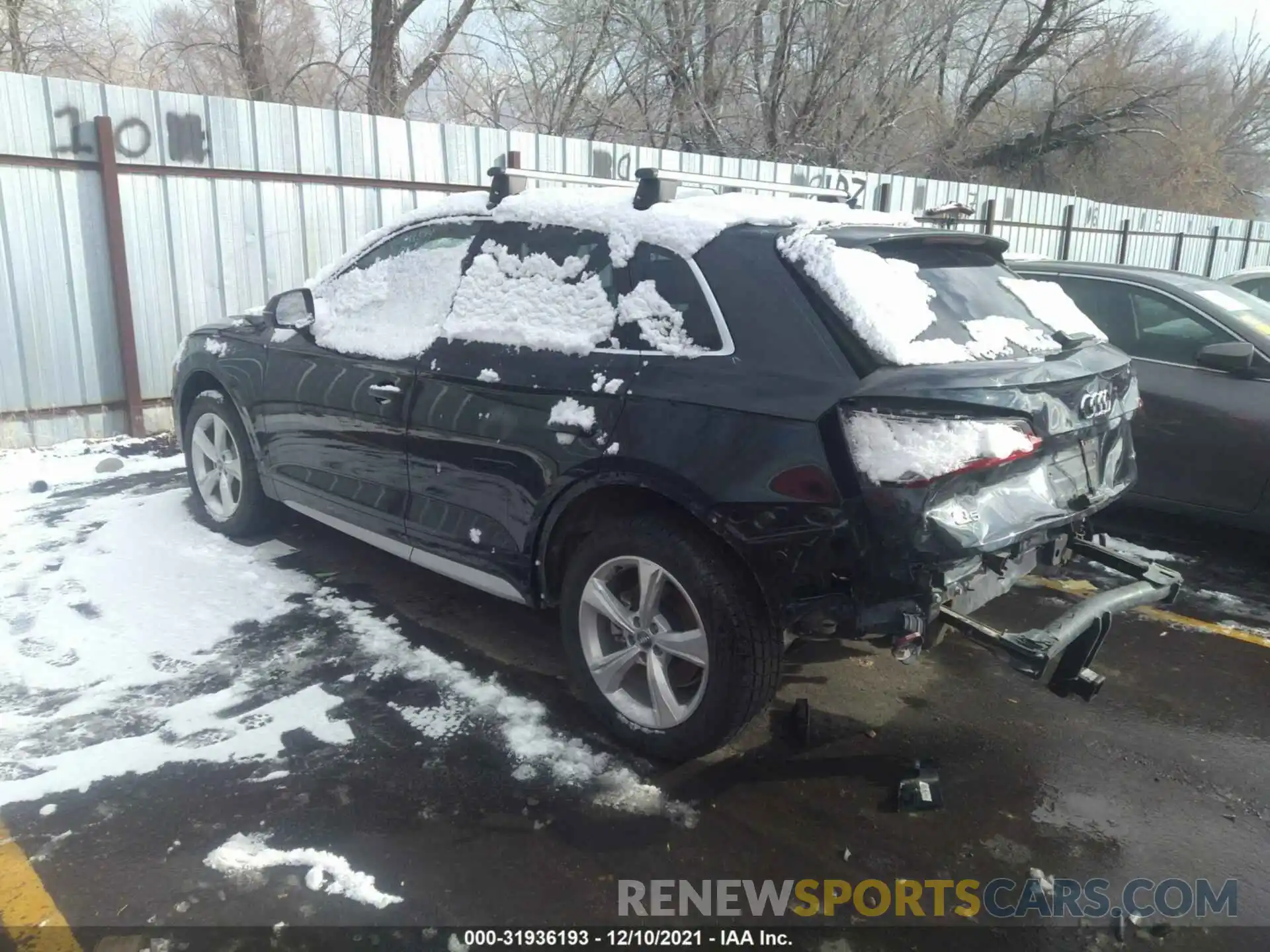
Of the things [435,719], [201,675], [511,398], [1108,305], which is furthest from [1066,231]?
[201,675]

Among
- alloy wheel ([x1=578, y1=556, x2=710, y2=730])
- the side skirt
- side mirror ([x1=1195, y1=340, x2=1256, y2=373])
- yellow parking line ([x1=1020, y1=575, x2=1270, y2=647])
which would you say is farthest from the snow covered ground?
side mirror ([x1=1195, y1=340, x2=1256, y2=373])

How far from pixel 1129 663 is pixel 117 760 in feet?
13.1

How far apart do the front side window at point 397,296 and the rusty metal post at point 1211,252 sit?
20723 millimetres

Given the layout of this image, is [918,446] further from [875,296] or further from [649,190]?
[649,190]

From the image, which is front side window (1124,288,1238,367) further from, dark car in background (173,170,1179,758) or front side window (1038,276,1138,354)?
dark car in background (173,170,1179,758)

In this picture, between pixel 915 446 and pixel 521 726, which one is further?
pixel 521 726

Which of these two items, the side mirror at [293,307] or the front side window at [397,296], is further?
the side mirror at [293,307]

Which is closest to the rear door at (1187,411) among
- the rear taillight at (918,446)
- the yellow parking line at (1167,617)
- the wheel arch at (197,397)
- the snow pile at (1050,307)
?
the yellow parking line at (1167,617)

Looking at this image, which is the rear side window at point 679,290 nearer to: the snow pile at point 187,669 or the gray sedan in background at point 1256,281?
the snow pile at point 187,669

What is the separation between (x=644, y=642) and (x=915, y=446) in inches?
44.4

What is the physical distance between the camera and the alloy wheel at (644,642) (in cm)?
298

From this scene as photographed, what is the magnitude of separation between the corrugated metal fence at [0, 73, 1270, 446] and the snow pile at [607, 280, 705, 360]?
533 cm

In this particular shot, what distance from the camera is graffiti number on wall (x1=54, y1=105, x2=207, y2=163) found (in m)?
6.51

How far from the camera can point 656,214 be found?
3.21m
